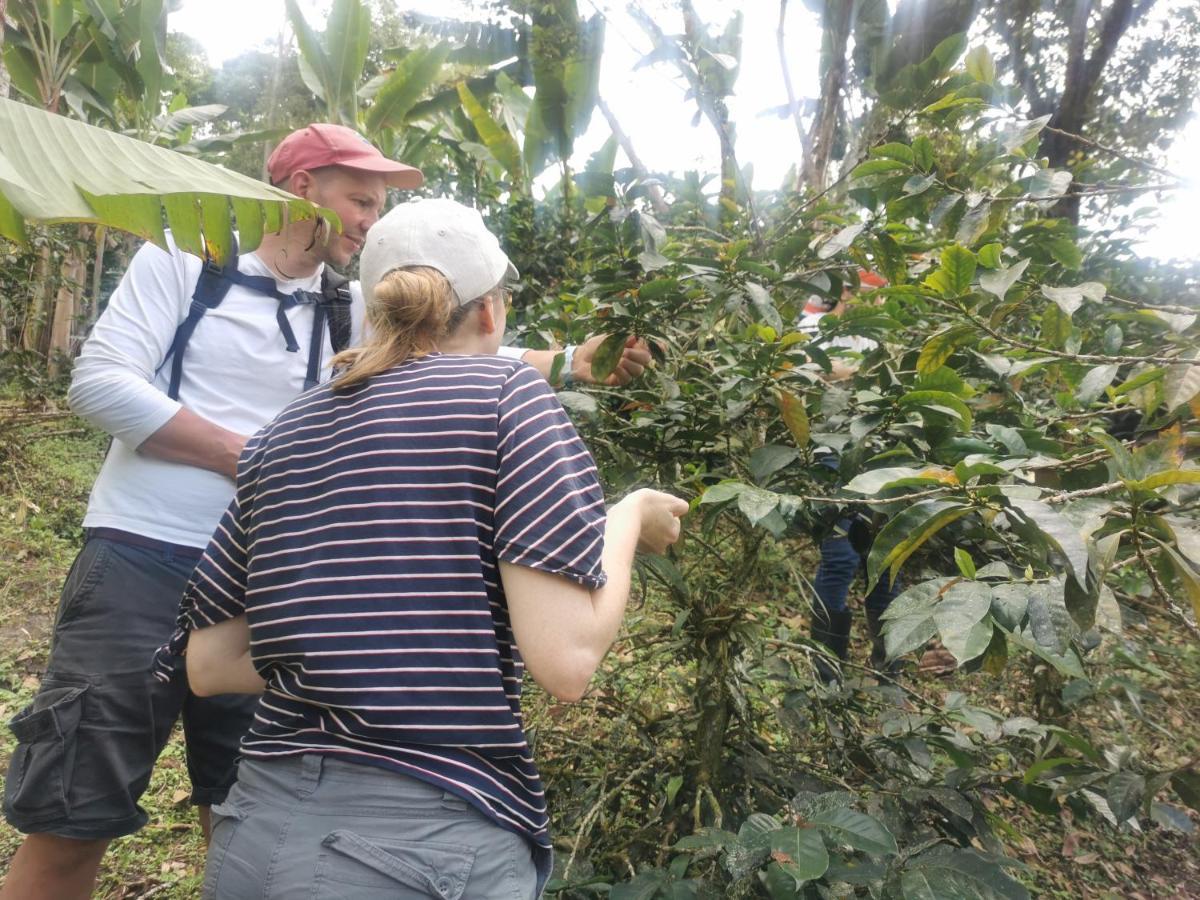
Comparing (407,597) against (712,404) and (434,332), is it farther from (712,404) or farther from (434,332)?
(712,404)

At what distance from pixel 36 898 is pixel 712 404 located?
142 centimetres

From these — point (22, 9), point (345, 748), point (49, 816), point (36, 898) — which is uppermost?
point (22, 9)

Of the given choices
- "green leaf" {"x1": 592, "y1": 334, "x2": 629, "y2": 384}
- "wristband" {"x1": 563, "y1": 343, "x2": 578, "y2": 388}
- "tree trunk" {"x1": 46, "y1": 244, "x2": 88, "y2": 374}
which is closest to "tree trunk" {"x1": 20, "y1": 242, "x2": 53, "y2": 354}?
"tree trunk" {"x1": 46, "y1": 244, "x2": 88, "y2": 374}

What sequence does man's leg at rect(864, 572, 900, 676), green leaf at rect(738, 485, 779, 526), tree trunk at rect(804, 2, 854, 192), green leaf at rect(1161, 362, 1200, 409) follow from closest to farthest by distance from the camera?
green leaf at rect(1161, 362, 1200, 409) < green leaf at rect(738, 485, 779, 526) < man's leg at rect(864, 572, 900, 676) < tree trunk at rect(804, 2, 854, 192)

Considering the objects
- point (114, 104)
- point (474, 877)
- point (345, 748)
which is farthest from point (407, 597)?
point (114, 104)

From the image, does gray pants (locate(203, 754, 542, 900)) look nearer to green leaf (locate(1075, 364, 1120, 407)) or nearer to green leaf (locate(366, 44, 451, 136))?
green leaf (locate(1075, 364, 1120, 407))

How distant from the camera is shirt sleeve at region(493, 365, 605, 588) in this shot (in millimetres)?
821

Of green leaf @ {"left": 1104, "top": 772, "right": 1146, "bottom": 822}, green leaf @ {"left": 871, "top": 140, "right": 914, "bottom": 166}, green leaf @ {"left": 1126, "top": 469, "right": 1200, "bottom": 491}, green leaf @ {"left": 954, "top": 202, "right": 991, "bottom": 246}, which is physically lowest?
green leaf @ {"left": 1104, "top": 772, "right": 1146, "bottom": 822}

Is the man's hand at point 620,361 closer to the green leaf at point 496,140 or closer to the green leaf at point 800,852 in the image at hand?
the green leaf at point 800,852

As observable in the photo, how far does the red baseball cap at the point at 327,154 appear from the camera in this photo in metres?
1.60

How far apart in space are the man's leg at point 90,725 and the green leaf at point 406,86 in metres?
4.65

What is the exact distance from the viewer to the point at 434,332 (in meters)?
0.99

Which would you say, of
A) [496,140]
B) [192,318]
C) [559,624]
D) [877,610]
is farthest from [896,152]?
[496,140]

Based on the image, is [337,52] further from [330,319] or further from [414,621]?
[414,621]
